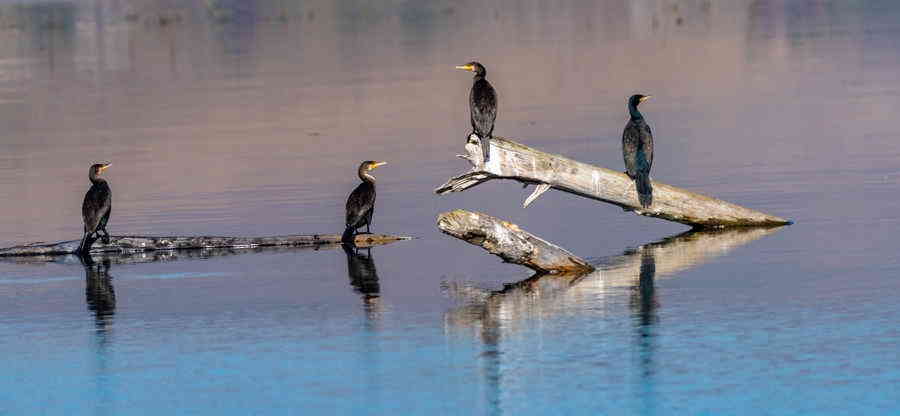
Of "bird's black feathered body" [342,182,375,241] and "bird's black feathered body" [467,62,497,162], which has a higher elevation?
"bird's black feathered body" [467,62,497,162]

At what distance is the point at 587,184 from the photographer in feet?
54.5

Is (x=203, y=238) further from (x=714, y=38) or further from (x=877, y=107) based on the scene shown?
(x=714, y=38)

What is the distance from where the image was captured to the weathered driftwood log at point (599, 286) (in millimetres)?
13523

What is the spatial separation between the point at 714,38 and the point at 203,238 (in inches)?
1405

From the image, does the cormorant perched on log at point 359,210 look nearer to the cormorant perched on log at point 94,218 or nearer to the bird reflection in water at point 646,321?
the cormorant perched on log at point 94,218

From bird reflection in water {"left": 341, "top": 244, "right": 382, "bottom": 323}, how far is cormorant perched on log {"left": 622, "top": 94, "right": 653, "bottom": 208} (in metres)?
2.71

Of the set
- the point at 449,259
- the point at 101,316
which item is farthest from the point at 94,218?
the point at 449,259

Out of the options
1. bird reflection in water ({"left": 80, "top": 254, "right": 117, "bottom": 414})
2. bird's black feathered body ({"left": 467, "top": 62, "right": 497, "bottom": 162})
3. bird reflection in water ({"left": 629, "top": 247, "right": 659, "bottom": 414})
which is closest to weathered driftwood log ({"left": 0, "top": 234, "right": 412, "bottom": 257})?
bird reflection in water ({"left": 80, "top": 254, "right": 117, "bottom": 414})

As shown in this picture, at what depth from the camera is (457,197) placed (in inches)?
825

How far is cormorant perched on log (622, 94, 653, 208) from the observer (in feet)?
55.4

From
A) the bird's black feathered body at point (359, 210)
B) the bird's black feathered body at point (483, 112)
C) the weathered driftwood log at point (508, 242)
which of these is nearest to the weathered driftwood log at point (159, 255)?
the bird's black feathered body at point (359, 210)

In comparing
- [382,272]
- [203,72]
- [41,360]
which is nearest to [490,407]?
[41,360]

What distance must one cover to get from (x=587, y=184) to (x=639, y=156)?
0.98m

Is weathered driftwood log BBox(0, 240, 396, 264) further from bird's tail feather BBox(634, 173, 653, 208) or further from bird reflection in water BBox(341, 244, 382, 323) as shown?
bird's tail feather BBox(634, 173, 653, 208)
